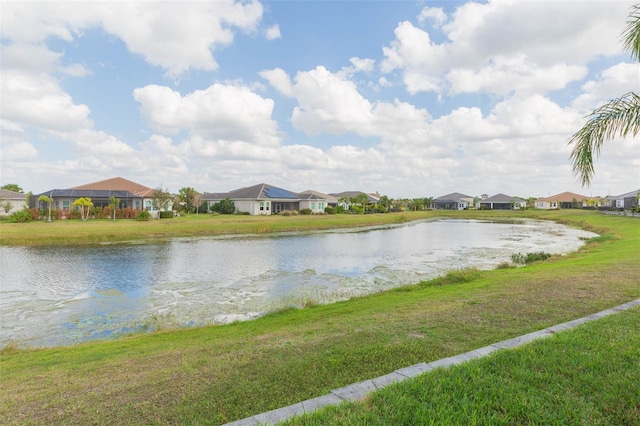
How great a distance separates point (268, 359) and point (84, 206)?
1668 inches

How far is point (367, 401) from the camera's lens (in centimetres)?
324

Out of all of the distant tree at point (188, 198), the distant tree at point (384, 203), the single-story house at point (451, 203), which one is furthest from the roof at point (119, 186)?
the single-story house at point (451, 203)

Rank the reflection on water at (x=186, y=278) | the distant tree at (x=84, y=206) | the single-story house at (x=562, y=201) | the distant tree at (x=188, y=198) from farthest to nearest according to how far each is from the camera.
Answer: the single-story house at (x=562, y=201)
the distant tree at (x=188, y=198)
the distant tree at (x=84, y=206)
the reflection on water at (x=186, y=278)

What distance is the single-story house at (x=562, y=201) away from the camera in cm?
8593

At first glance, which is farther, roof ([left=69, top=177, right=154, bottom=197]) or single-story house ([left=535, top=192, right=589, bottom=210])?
single-story house ([left=535, top=192, right=589, bottom=210])

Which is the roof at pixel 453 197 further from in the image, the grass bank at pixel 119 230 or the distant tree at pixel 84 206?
the distant tree at pixel 84 206

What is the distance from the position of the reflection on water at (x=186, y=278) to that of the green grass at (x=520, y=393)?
7.68 m

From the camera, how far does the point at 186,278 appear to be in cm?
1545

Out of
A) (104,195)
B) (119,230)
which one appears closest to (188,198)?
(104,195)

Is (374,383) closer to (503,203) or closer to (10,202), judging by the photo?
(10,202)

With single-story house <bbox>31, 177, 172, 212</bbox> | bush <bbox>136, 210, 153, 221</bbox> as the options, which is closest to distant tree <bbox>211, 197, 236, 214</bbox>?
single-story house <bbox>31, 177, 172, 212</bbox>

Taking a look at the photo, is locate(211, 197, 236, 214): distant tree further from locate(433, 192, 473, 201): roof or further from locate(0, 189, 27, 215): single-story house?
locate(433, 192, 473, 201): roof

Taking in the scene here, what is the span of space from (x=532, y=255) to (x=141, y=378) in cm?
Answer: 1962

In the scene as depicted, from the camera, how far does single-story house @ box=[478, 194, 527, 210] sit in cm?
8622
